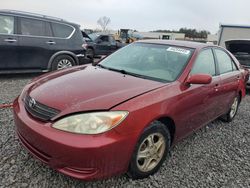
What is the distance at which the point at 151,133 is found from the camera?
2.71 meters

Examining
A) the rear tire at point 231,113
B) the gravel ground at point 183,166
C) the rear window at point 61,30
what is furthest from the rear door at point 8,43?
the rear tire at point 231,113

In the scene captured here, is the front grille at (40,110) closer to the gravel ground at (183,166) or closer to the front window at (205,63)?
the gravel ground at (183,166)

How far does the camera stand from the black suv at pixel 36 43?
6840mm

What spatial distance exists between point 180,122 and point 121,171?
3.41 ft

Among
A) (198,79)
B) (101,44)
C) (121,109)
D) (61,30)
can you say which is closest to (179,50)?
(198,79)

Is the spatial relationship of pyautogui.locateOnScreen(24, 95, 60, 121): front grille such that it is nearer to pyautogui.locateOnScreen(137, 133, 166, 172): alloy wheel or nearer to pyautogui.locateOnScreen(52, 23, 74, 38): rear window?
pyautogui.locateOnScreen(137, 133, 166, 172): alloy wheel

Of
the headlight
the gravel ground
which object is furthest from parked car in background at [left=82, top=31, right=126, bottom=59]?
the headlight

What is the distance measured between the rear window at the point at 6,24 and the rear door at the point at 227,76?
5265 mm

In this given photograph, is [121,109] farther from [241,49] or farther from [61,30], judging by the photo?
[241,49]

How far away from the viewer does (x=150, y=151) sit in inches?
112

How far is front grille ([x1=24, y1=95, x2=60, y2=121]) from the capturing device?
8.02ft

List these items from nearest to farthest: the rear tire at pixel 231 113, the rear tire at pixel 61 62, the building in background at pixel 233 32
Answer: the rear tire at pixel 231 113 < the rear tire at pixel 61 62 < the building in background at pixel 233 32

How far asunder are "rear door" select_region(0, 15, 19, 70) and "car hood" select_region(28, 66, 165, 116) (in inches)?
160

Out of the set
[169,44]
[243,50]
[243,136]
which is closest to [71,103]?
[169,44]
